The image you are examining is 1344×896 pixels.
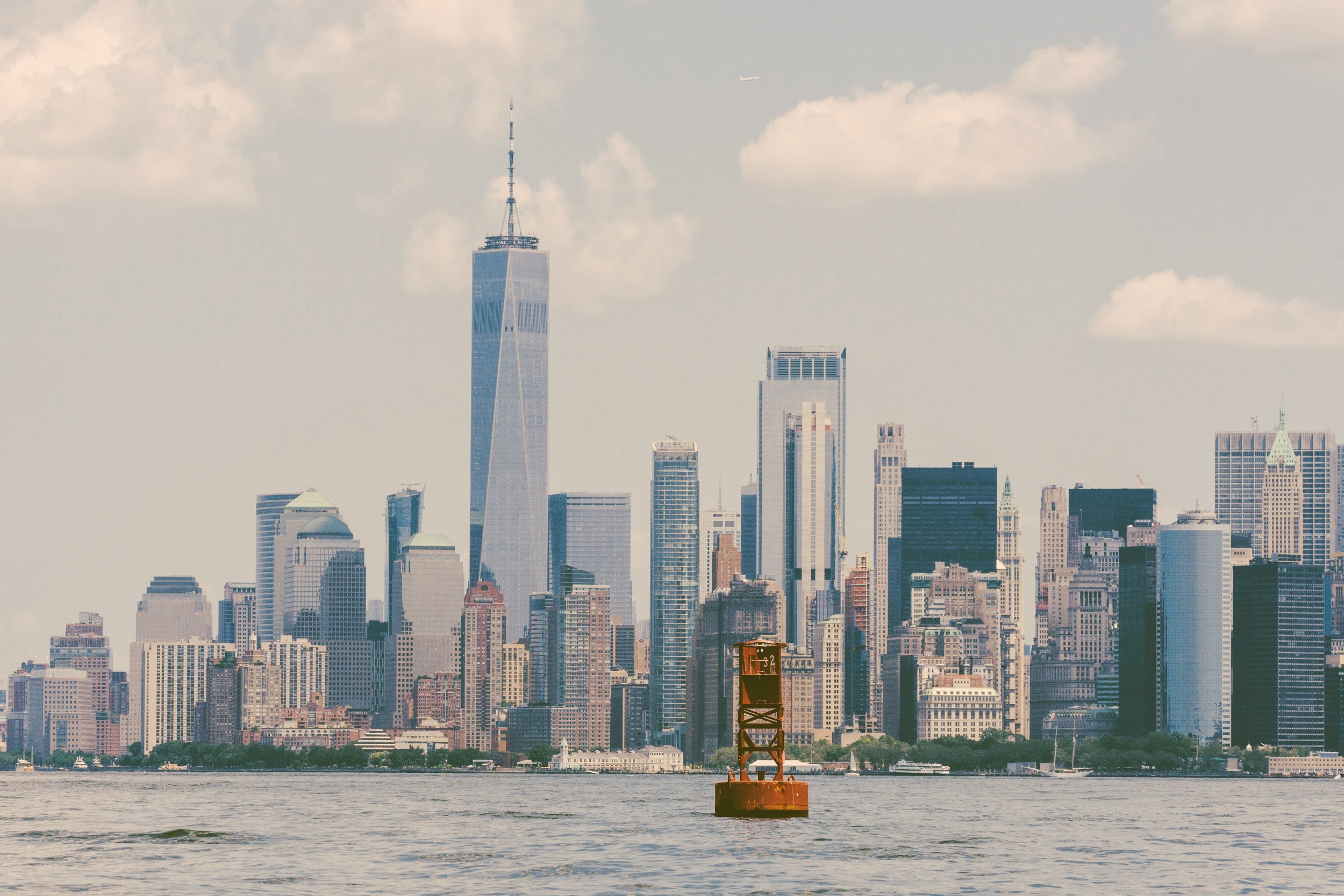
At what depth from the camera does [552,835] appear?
116 m

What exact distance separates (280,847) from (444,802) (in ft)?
277

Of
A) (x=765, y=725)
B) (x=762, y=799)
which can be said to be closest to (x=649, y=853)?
(x=765, y=725)

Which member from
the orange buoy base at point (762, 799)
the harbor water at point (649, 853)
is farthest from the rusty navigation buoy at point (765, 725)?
the harbor water at point (649, 853)

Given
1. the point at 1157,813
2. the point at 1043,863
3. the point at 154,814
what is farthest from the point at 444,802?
the point at 1043,863

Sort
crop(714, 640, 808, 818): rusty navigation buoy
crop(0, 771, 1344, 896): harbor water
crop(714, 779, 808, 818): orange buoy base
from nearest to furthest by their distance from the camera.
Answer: crop(0, 771, 1344, 896): harbor water < crop(714, 640, 808, 818): rusty navigation buoy < crop(714, 779, 808, 818): orange buoy base

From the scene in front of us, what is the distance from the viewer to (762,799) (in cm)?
11081

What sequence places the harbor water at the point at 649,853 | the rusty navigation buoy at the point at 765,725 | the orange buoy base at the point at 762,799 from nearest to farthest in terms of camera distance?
1. the harbor water at the point at 649,853
2. the rusty navigation buoy at the point at 765,725
3. the orange buoy base at the point at 762,799

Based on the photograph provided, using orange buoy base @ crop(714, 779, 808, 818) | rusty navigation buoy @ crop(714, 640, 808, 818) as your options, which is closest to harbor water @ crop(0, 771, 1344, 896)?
orange buoy base @ crop(714, 779, 808, 818)

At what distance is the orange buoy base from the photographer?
4198 inches

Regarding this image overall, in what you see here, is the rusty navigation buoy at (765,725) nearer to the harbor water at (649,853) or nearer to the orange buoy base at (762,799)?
the orange buoy base at (762,799)

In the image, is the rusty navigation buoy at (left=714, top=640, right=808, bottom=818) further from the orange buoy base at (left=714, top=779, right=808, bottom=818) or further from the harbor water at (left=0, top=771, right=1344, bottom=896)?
the harbor water at (left=0, top=771, right=1344, bottom=896)

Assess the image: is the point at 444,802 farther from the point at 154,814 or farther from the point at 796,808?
the point at 796,808

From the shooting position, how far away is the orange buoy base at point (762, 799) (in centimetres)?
10662

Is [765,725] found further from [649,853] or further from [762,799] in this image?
[649,853]
